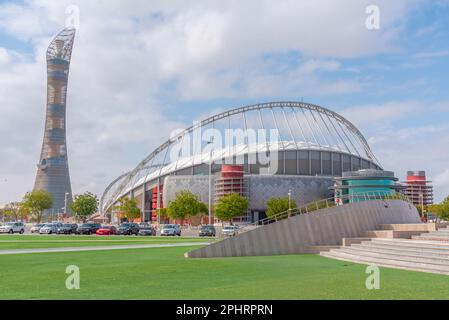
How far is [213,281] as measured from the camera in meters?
13.7

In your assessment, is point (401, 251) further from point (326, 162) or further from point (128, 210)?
point (326, 162)

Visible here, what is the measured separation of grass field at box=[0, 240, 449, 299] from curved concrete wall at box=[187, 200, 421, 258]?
2.90 m

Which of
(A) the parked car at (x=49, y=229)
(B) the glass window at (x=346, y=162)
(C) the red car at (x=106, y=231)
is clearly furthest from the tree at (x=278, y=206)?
(A) the parked car at (x=49, y=229)

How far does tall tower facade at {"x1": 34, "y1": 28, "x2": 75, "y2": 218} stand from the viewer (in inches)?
5832

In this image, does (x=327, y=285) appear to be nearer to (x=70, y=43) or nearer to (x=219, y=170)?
(x=219, y=170)

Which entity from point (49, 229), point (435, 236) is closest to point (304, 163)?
point (49, 229)

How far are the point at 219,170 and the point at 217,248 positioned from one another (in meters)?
108

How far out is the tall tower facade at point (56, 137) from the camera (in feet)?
486

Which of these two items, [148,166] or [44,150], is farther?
[44,150]

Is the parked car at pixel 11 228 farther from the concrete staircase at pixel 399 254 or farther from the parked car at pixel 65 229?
the concrete staircase at pixel 399 254

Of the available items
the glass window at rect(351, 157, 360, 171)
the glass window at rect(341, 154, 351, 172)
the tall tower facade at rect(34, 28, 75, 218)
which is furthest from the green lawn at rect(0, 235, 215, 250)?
the tall tower facade at rect(34, 28, 75, 218)
